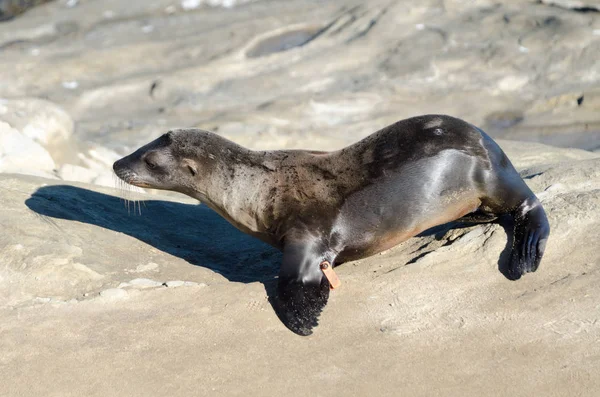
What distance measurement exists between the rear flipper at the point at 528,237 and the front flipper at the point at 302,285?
3.53ft

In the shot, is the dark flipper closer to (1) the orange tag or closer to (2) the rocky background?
(2) the rocky background

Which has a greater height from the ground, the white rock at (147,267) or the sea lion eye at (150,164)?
the sea lion eye at (150,164)

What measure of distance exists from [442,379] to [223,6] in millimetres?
13506

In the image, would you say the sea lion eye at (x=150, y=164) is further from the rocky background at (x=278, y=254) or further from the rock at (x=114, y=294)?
the rock at (x=114, y=294)

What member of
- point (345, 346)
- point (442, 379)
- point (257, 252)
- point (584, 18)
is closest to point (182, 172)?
point (257, 252)

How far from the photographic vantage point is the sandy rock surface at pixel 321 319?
3.89 metres

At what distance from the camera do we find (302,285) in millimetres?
4820

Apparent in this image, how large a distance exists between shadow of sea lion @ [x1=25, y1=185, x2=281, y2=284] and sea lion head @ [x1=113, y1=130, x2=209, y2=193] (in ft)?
1.24

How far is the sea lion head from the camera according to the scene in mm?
5996

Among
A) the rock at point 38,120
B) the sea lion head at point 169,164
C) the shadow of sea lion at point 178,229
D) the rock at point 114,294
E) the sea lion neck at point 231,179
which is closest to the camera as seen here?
the rock at point 114,294

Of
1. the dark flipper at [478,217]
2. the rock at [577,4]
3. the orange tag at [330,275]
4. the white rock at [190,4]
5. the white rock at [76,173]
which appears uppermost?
the orange tag at [330,275]

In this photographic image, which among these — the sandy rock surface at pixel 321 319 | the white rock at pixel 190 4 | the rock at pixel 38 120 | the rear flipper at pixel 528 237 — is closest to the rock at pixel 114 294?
the sandy rock surface at pixel 321 319

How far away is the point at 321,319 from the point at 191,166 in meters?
1.97

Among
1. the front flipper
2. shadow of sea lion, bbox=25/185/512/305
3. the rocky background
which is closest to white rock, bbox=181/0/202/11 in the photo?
the rocky background
